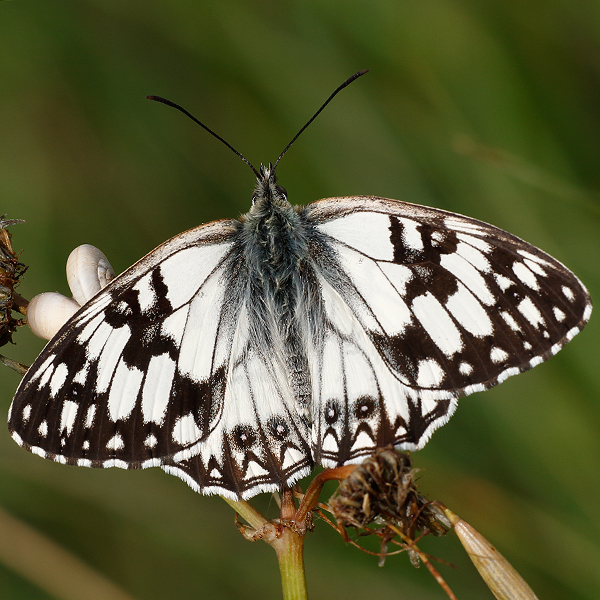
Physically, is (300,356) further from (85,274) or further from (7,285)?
(7,285)

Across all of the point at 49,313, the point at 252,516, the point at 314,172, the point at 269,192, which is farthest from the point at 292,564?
the point at 314,172

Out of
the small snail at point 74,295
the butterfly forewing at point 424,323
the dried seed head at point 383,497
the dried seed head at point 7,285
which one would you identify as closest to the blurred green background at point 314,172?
the butterfly forewing at point 424,323

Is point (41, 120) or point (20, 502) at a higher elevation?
point (41, 120)

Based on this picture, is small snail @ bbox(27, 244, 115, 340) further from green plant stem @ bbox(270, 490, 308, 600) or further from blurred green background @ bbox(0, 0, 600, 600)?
blurred green background @ bbox(0, 0, 600, 600)

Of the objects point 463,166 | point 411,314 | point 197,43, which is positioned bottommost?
point 411,314

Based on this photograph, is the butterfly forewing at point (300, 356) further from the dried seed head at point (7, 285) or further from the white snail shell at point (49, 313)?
the dried seed head at point (7, 285)

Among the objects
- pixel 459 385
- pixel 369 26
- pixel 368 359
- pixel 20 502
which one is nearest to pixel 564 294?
pixel 459 385

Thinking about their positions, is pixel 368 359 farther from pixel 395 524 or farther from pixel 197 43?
pixel 197 43

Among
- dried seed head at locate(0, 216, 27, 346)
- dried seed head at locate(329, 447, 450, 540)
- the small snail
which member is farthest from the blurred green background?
the small snail
